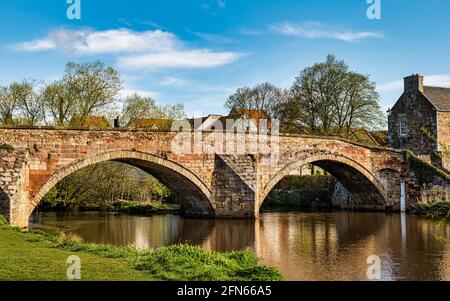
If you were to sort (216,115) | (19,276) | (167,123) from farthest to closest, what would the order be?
(216,115), (167,123), (19,276)

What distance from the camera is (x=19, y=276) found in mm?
7074

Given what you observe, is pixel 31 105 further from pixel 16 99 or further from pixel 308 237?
pixel 308 237

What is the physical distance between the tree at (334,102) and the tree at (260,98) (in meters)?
4.12

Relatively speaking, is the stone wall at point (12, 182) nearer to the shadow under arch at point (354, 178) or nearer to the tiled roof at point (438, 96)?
the shadow under arch at point (354, 178)

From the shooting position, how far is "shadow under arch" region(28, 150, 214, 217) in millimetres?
17000

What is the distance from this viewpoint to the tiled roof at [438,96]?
28312 millimetres

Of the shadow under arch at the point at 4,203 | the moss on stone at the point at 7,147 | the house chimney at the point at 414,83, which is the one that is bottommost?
the shadow under arch at the point at 4,203

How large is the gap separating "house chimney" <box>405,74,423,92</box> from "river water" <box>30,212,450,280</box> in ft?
29.5

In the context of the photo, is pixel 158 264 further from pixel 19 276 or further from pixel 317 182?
pixel 317 182

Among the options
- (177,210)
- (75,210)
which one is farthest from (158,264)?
(75,210)

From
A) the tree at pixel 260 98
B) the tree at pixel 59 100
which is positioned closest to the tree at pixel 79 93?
the tree at pixel 59 100

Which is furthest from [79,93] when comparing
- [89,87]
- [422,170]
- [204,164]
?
[422,170]

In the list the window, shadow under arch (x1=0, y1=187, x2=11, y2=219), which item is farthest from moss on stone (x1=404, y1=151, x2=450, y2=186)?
shadow under arch (x1=0, y1=187, x2=11, y2=219)

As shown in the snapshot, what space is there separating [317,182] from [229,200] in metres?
11.8
